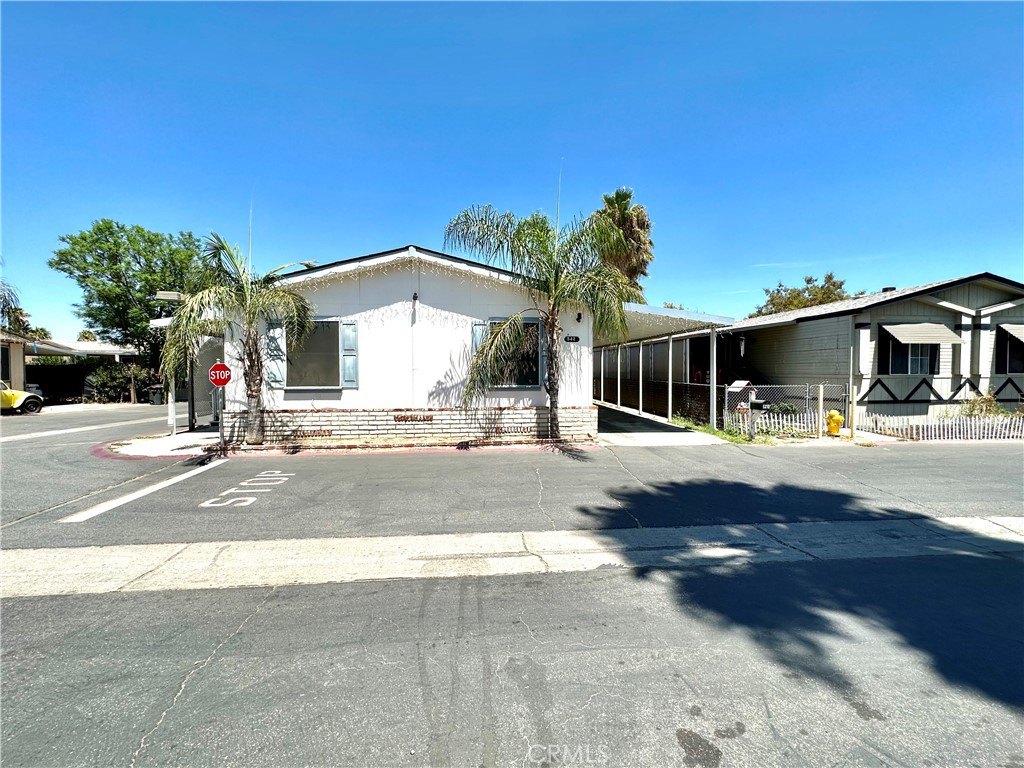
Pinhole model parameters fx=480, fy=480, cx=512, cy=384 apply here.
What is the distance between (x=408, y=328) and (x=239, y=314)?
3.55 meters

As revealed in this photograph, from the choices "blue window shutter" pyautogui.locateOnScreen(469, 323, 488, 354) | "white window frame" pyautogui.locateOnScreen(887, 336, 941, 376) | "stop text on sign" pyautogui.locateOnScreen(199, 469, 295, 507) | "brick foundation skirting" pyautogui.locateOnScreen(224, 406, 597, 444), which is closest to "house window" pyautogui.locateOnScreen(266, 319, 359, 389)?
"brick foundation skirting" pyautogui.locateOnScreen(224, 406, 597, 444)

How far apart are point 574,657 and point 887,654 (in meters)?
1.97

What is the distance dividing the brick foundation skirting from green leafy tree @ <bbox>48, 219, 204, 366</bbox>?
17274 millimetres

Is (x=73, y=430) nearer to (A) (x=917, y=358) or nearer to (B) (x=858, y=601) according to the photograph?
(B) (x=858, y=601)

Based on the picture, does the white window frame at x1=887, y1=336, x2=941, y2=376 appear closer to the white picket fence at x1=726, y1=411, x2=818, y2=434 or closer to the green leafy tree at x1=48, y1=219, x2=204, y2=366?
the white picket fence at x1=726, y1=411, x2=818, y2=434

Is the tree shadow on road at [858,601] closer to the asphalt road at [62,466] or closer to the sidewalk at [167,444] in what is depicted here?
the asphalt road at [62,466]

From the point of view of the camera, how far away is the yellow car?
778 inches

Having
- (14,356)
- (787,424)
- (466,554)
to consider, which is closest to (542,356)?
(787,424)

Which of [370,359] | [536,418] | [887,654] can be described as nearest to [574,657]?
[887,654]

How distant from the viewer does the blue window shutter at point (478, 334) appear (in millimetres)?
11539

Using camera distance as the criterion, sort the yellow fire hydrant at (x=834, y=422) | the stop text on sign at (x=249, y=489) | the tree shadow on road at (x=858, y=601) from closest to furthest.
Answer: the tree shadow on road at (x=858, y=601) < the stop text on sign at (x=249, y=489) < the yellow fire hydrant at (x=834, y=422)

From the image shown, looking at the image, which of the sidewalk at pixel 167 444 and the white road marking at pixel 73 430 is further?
the white road marking at pixel 73 430

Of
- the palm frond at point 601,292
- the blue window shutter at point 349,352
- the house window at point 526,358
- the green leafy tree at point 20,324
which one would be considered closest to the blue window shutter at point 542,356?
the house window at point 526,358

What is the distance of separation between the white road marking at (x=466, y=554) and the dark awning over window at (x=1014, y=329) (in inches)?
523
